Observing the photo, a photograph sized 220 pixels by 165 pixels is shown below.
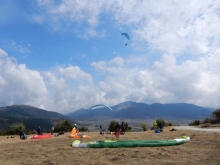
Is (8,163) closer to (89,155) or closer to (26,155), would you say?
(26,155)

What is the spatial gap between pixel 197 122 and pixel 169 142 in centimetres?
4150

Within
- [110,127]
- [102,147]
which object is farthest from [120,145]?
[110,127]

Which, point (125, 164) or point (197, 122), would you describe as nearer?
point (125, 164)

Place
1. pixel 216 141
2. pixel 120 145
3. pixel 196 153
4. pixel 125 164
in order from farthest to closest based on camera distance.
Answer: pixel 216 141 < pixel 120 145 < pixel 196 153 < pixel 125 164

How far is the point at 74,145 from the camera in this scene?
824 inches

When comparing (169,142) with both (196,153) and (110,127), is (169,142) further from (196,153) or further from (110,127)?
(110,127)

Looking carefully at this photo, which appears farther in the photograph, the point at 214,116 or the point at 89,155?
the point at 214,116

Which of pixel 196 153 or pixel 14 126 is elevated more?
pixel 14 126

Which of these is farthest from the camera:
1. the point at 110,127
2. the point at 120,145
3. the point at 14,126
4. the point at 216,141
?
the point at 110,127

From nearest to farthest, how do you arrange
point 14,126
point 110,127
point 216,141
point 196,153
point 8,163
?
point 8,163 < point 196,153 < point 216,141 < point 14,126 < point 110,127

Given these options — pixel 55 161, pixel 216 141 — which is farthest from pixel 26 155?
pixel 216 141

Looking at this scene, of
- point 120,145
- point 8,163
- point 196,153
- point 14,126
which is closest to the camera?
point 8,163

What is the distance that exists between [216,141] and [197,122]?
38.6 m

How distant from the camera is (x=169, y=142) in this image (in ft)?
68.9
